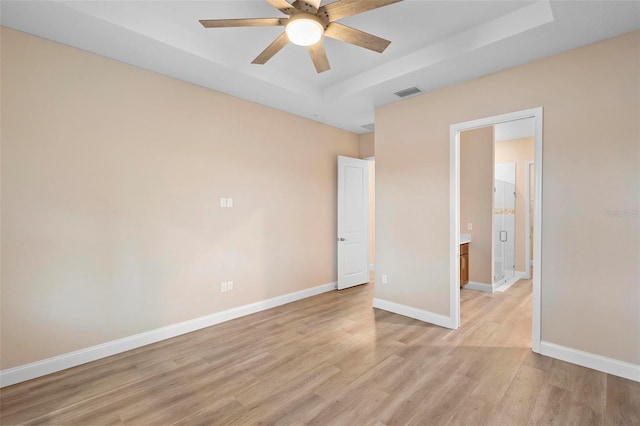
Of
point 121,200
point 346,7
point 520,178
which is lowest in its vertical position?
point 121,200

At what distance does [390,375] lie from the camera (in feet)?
8.37

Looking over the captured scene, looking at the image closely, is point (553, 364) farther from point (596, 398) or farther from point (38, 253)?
point (38, 253)

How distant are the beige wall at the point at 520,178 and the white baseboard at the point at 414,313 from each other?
3.50 meters

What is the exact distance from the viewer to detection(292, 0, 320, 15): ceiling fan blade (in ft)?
6.24

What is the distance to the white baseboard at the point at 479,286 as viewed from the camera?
195 inches

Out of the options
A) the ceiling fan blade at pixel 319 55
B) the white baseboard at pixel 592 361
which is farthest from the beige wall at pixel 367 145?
the white baseboard at pixel 592 361

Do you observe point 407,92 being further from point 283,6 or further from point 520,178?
point 520,178

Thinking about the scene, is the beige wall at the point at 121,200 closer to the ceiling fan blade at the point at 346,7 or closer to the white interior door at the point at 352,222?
the white interior door at the point at 352,222

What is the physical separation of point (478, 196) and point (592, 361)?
308 cm

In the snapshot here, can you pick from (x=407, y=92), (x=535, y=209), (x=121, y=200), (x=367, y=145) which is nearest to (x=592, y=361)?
(x=535, y=209)

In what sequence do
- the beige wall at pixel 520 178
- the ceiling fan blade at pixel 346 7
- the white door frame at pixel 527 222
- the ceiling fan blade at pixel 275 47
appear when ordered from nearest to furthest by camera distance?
the ceiling fan blade at pixel 346 7, the ceiling fan blade at pixel 275 47, the white door frame at pixel 527 222, the beige wall at pixel 520 178

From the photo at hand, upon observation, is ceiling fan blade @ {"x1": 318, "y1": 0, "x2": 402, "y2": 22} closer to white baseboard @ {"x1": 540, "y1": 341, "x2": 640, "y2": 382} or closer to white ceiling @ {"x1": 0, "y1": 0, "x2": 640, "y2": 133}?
white ceiling @ {"x1": 0, "y1": 0, "x2": 640, "y2": 133}

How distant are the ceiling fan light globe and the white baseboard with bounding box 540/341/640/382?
135 inches

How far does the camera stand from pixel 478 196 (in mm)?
5219
